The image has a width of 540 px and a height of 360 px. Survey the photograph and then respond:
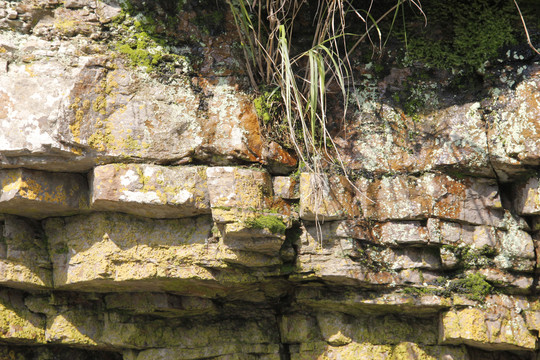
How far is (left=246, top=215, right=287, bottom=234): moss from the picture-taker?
10.0 ft

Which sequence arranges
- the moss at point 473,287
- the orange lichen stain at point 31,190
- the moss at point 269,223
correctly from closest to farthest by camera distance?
the moss at point 269,223 → the orange lichen stain at point 31,190 → the moss at point 473,287

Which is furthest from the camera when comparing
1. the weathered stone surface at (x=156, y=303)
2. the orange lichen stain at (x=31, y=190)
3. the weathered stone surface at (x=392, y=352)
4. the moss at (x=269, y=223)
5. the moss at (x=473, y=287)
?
the weathered stone surface at (x=156, y=303)

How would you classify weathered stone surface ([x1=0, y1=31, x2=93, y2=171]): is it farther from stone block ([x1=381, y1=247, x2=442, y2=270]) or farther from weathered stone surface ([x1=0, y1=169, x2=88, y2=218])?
stone block ([x1=381, y1=247, x2=442, y2=270])

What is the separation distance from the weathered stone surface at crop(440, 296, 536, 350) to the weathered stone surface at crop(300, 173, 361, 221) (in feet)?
2.80

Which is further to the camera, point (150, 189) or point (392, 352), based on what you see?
point (392, 352)

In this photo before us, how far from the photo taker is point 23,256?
3.40 metres

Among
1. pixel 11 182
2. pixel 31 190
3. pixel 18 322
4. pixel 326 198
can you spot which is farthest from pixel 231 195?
pixel 18 322

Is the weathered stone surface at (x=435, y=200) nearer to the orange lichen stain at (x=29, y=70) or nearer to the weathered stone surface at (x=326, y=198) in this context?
the weathered stone surface at (x=326, y=198)

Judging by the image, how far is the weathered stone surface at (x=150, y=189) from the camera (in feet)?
10.2

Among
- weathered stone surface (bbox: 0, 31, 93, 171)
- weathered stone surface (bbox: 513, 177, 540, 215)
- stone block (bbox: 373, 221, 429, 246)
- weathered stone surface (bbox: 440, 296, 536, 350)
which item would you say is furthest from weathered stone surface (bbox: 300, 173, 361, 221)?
weathered stone surface (bbox: 0, 31, 93, 171)

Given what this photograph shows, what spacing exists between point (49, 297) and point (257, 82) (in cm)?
193

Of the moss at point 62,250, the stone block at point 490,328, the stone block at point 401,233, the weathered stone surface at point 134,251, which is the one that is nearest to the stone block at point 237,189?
the weathered stone surface at point 134,251

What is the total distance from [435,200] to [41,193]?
7.59 feet

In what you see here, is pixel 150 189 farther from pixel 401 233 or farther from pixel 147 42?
pixel 401 233
